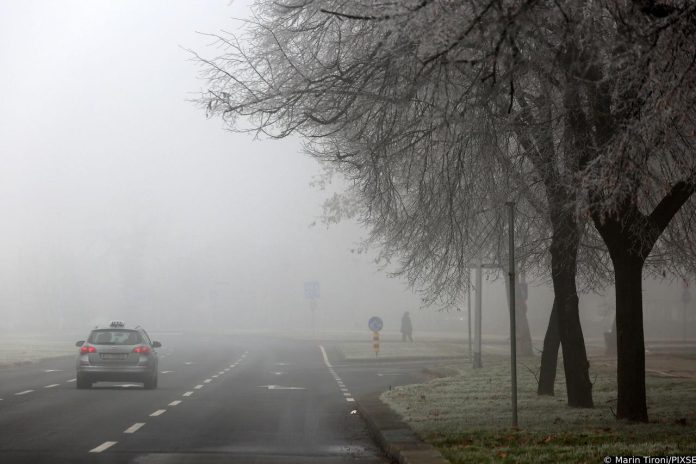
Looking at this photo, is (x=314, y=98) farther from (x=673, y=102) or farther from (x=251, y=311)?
(x=251, y=311)

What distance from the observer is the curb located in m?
10.5

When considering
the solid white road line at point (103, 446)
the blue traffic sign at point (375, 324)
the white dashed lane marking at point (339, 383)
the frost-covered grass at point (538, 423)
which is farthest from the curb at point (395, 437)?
the blue traffic sign at point (375, 324)

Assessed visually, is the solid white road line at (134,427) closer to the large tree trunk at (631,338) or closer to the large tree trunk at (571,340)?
the large tree trunk at (571,340)

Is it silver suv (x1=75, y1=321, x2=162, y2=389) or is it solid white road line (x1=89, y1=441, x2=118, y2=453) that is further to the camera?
silver suv (x1=75, y1=321, x2=162, y2=389)

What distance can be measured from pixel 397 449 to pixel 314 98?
4.14 meters

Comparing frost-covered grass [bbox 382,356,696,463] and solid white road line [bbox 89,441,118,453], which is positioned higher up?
frost-covered grass [bbox 382,356,696,463]

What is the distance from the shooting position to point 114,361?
23859mm

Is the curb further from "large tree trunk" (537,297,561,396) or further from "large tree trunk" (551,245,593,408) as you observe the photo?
"large tree trunk" (537,297,561,396)

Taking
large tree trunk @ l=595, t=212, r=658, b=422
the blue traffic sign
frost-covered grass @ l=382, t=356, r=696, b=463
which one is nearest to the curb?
frost-covered grass @ l=382, t=356, r=696, b=463

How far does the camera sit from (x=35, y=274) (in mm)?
140000

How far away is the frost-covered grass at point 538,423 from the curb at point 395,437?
174 mm

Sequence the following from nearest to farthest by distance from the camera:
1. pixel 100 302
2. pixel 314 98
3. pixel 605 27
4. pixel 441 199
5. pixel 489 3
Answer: pixel 489 3
pixel 605 27
pixel 314 98
pixel 441 199
pixel 100 302

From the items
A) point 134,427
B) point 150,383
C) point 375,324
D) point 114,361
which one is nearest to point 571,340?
point 134,427

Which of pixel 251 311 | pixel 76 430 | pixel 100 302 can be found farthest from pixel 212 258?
pixel 76 430
